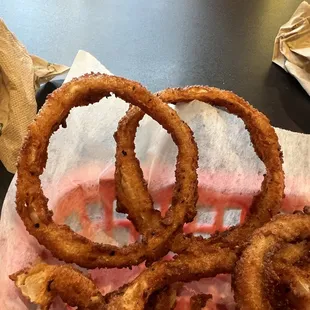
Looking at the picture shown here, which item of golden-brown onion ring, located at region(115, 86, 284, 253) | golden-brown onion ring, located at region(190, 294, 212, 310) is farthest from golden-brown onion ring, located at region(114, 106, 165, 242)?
golden-brown onion ring, located at region(190, 294, 212, 310)

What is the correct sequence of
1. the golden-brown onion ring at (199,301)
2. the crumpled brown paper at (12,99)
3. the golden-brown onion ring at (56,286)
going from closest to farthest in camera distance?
1. the golden-brown onion ring at (56,286)
2. the golden-brown onion ring at (199,301)
3. the crumpled brown paper at (12,99)

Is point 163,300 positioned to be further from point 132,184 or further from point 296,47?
point 296,47

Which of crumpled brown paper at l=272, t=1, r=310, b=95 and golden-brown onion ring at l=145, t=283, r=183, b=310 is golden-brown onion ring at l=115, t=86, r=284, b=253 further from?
crumpled brown paper at l=272, t=1, r=310, b=95

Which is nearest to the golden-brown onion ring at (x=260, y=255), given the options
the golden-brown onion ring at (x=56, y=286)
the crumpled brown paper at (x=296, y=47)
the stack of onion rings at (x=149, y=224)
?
the stack of onion rings at (x=149, y=224)

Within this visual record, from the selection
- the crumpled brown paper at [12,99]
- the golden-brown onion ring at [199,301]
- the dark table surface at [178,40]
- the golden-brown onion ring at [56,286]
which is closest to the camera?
the golden-brown onion ring at [56,286]

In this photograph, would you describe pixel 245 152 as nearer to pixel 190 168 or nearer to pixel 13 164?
pixel 190 168

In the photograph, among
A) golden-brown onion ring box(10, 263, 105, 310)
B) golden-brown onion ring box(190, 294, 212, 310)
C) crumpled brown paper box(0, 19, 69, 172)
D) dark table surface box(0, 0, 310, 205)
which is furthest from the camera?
dark table surface box(0, 0, 310, 205)

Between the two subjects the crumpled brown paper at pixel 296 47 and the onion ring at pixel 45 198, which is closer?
the onion ring at pixel 45 198

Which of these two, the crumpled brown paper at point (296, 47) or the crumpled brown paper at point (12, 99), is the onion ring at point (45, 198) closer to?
the crumpled brown paper at point (12, 99)
